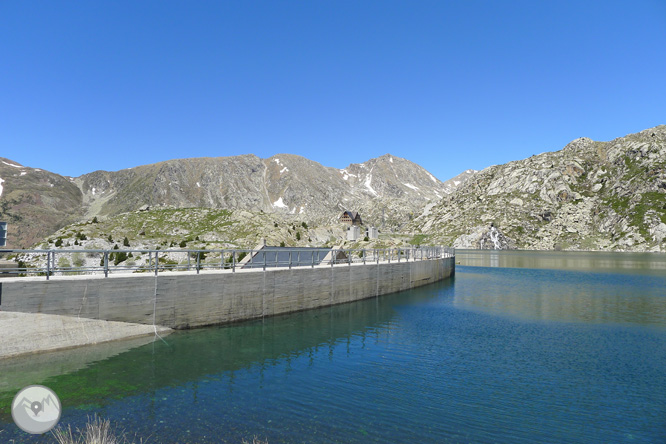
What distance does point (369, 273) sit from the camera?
49.2 meters

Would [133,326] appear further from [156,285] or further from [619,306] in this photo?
[619,306]

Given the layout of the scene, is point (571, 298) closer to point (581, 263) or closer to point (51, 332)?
point (51, 332)

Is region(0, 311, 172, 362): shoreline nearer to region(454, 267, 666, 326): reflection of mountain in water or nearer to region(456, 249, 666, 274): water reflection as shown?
region(454, 267, 666, 326): reflection of mountain in water

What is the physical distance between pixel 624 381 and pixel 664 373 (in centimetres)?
361

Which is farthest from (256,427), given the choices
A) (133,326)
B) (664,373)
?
(664,373)

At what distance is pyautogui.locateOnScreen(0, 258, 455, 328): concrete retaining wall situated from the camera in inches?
890

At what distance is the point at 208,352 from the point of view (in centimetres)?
2486

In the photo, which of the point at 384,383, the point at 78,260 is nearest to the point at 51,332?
the point at 384,383

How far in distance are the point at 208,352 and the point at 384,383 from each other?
37.7 feet

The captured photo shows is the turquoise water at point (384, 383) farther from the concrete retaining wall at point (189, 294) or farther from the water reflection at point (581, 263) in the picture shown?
the water reflection at point (581, 263)

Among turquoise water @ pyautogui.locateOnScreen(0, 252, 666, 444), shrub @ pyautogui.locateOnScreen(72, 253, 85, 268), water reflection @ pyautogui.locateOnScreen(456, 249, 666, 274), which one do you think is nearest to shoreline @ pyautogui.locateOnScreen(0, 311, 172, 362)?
turquoise water @ pyautogui.locateOnScreen(0, 252, 666, 444)

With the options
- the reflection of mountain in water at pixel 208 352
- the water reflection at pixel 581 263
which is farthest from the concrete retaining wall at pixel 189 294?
the water reflection at pixel 581 263

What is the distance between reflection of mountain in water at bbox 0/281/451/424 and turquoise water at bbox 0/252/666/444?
0.10 m

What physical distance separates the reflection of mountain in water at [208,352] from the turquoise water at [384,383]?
10 cm
